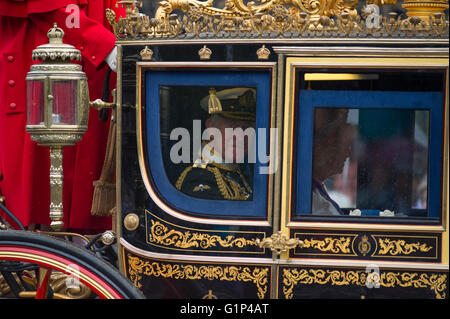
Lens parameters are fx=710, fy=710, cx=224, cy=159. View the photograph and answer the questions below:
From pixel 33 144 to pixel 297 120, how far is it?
4.00 ft

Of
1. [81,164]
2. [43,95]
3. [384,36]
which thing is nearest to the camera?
[384,36]

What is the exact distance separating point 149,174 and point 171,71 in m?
0.38

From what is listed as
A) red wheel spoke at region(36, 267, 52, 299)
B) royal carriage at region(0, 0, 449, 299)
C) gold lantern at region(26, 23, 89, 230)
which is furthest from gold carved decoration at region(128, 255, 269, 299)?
gold lantern at region(26, 23, 89, 230)

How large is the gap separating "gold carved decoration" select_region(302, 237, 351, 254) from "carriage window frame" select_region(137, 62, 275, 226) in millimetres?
170

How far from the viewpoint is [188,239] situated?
101 inches

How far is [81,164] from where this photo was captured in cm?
307

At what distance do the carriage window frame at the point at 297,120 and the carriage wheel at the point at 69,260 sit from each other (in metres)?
0.62

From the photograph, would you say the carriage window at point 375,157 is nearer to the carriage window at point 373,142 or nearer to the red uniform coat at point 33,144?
the carriage window at point 373,142

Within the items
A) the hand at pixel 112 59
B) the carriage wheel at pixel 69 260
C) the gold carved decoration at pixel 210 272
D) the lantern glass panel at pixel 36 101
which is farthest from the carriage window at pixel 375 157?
the lantern glass panel at pixel 36 101

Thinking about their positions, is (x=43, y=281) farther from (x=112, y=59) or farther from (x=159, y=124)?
(x=112, y=59)

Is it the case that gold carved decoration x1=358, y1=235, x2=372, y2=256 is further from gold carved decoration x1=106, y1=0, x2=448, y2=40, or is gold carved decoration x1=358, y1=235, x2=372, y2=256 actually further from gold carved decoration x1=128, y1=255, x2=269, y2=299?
gold carved decoration x1=106, y1=0, x2=448, y2=40

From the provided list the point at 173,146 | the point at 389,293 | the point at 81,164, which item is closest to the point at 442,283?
the point at 389,293

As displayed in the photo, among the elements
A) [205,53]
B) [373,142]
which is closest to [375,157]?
[373,142]
